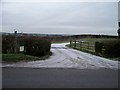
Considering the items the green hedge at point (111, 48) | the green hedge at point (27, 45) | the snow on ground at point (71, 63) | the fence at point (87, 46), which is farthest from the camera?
the fence at point (87, 46)

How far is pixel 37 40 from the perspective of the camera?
73.1 ft

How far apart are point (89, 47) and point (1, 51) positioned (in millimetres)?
12764

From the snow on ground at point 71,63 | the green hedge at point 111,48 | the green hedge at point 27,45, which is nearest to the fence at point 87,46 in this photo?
the green hedge at point 111,48

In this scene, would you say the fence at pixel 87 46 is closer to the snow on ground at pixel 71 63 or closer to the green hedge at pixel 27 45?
the green hedge at pixel 27 45

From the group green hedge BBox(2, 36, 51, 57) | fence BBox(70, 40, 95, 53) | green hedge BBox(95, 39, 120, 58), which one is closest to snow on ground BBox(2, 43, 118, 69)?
green hedge BBox(2, 36, 51, 57)

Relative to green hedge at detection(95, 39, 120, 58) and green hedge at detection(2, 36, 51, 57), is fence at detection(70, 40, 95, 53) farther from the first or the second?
green hedge at detection(2, 36, 51, 57)

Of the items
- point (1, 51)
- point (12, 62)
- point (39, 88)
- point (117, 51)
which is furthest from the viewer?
point (117, 51)

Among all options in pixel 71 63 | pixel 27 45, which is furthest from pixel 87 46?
pixel 71 63

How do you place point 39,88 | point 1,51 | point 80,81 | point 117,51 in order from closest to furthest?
point 39,88 → point 80,81 → point 1,51 → point 117,51

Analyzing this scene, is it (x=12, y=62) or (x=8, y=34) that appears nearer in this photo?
(x=12, y=62)

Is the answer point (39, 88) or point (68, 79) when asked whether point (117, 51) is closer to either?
point (68, 79)

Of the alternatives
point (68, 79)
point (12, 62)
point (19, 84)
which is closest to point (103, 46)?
point (12, 62)

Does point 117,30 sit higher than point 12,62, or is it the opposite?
point 117,30

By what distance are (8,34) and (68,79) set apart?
13.5 m
